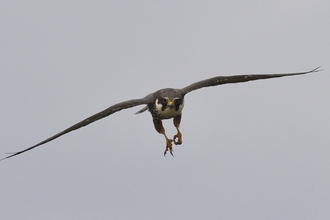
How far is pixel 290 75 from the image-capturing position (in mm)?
32531

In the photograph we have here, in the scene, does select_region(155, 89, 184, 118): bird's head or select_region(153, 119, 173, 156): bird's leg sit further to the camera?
select_region(153, 119, 173, 156): bird's leg

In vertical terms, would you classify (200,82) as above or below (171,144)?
above

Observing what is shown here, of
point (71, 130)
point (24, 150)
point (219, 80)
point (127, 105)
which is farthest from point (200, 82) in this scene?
point (24, 150)

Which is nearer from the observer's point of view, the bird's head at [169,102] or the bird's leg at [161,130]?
the bird's head at [169,102]

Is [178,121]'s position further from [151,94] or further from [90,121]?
[90,121]

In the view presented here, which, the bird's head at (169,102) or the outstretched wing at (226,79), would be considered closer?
the bird's head at (169,102)

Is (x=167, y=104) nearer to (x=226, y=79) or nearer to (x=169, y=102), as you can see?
(x=169, y=102)

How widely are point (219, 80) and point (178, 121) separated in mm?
2391

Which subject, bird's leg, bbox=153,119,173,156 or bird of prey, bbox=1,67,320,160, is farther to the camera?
bird's leg, bbox=153,119,173,156

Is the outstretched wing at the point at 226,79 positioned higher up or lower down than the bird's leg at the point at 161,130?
higher up

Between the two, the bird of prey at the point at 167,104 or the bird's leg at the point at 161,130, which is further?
the bird's leg at the point at 161,130

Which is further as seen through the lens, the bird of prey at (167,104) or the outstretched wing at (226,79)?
the outstretched wing at (226,79)

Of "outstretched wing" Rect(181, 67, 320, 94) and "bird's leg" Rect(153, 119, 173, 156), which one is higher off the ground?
"outstretched wing" Rect(181, 67, 320, 94)

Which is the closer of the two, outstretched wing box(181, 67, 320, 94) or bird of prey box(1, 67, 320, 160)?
bird of prey box(1, 67, 320, 160)
